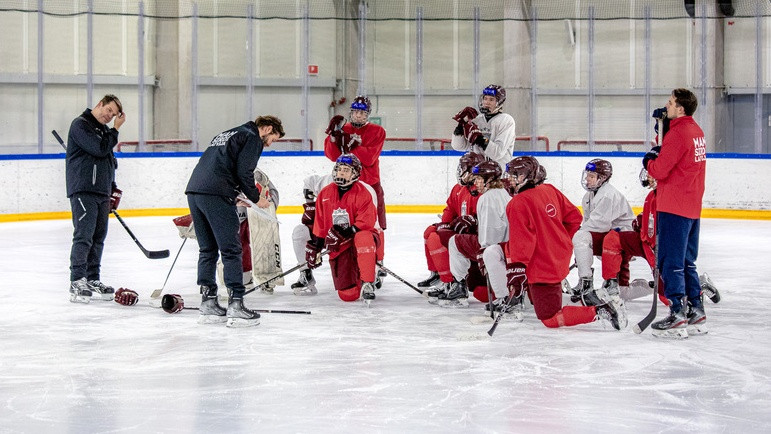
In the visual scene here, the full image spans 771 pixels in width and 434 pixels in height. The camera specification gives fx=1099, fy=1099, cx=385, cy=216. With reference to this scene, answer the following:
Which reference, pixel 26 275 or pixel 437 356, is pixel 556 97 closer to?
pixel 26 275

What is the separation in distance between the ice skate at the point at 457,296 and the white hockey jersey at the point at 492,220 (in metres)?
0.45

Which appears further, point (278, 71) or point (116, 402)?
point (278, 71)

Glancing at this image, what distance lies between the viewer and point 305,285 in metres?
6.65

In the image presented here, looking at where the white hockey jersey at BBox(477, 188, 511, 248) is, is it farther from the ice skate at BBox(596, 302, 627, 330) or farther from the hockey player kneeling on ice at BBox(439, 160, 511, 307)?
the ice skate at BBox(596, 302, 627, 330)

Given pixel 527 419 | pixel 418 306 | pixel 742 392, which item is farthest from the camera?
pixel 418 306

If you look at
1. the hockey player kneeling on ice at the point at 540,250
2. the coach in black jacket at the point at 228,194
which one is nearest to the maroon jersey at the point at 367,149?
the coach in black jacket at the point at 228,194

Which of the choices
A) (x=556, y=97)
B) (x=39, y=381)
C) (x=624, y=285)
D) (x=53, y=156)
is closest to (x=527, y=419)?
(x=39, y=381)

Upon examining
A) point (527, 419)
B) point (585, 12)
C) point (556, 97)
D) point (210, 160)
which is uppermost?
point (585, 12)

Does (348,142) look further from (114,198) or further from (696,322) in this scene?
(696,322)

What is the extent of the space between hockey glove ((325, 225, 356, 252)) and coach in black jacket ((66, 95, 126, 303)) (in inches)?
51.1

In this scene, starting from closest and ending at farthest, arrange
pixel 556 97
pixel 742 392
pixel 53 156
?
pixel 742 392, pixel 53 156, pixel 556 97

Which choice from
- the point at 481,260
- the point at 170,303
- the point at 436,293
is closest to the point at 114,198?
the point at 170,303

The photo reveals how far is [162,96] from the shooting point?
14719 millimetres

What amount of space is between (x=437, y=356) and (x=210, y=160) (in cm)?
153
